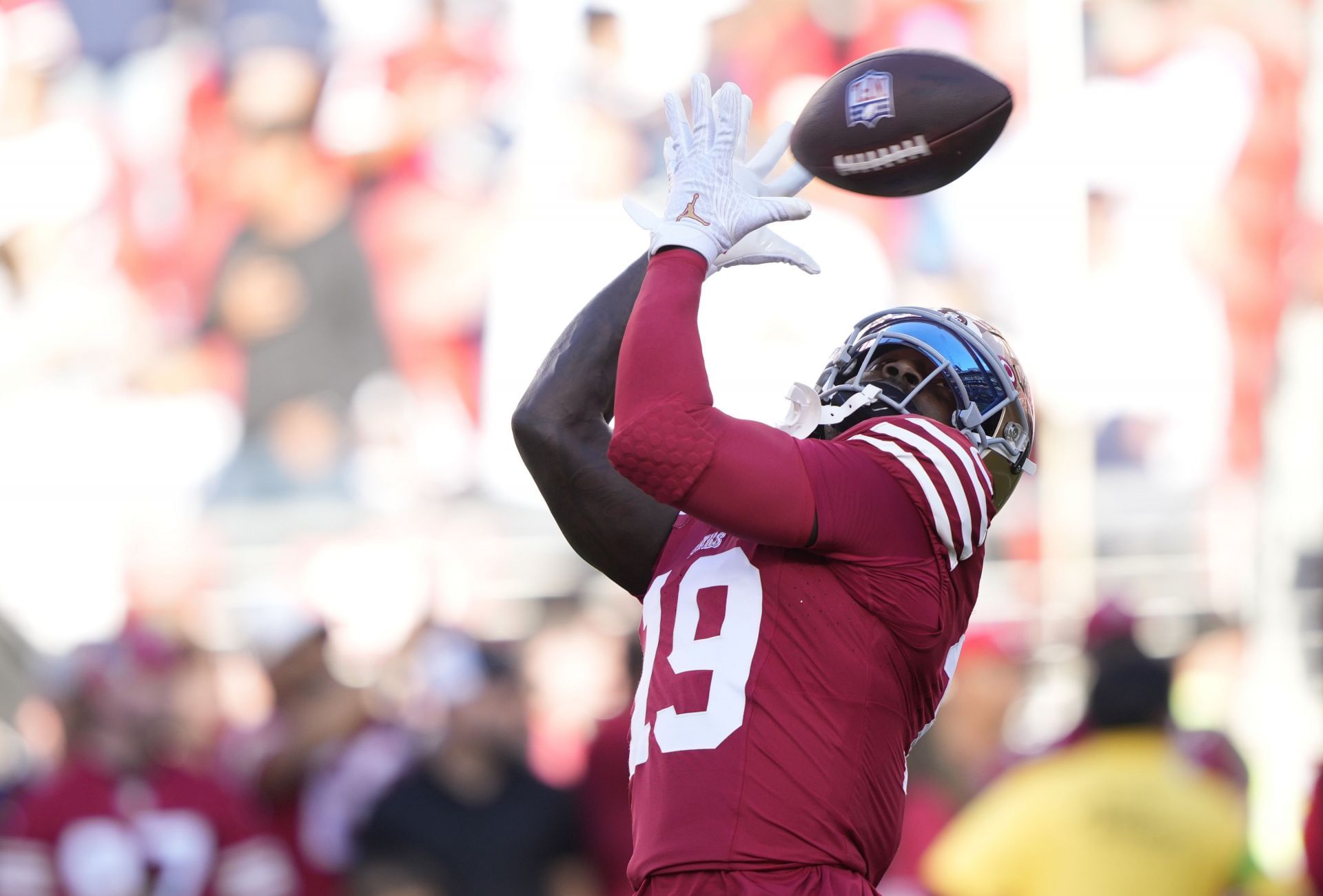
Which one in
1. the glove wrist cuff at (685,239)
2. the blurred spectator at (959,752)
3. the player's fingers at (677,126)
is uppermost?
the player's fingers at (677,126)

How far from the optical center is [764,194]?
292cm

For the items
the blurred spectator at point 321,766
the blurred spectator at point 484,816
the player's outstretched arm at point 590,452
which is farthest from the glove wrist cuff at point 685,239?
the blurred spectator at point 321,766

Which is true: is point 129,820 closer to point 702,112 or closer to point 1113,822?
point 1113,822

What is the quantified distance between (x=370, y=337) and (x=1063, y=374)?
11.1ft

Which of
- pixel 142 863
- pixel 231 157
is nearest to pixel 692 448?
pixel 142 863

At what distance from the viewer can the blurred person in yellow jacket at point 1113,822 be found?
4613mm

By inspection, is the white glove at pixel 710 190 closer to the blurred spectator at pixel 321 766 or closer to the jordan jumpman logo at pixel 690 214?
the jordan jumpman logo at pixel 690 214

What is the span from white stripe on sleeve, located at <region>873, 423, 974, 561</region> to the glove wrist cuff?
1.20 feet

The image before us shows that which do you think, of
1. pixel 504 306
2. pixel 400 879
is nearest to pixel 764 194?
pixel 400 879

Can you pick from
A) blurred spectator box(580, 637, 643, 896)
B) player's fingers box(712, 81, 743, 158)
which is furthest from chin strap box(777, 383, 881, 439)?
blurred spectator box(580, 637, 643, 896)

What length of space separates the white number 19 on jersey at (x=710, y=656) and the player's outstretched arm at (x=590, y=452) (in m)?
0.21

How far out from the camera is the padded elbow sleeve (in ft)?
7.80

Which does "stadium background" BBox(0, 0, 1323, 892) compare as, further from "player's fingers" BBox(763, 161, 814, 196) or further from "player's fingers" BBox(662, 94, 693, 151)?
"player's fingers" BBox(662, 94, 693, 151)

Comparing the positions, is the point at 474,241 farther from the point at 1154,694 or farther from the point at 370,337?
the point at 1154,694
